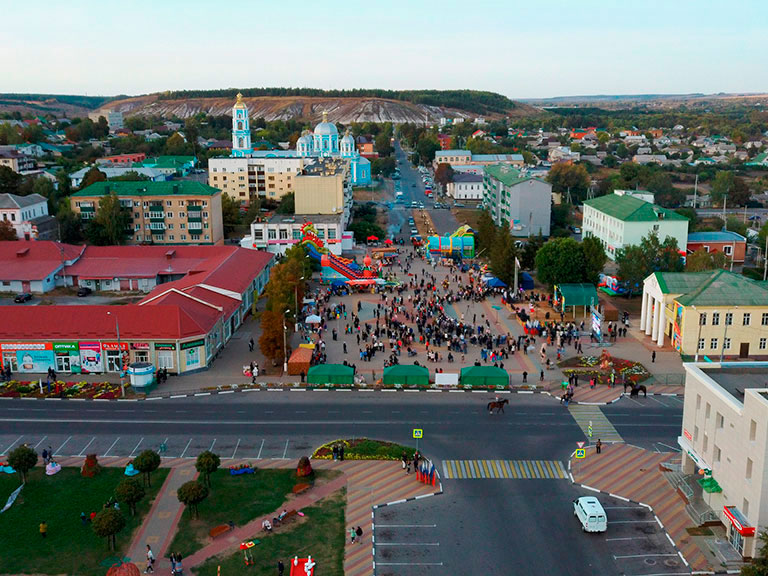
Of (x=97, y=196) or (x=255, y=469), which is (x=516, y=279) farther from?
(x=97, y=196)

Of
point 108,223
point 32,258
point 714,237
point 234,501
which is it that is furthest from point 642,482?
point 108,223

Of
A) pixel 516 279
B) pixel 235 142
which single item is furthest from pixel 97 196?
pixel 516 279

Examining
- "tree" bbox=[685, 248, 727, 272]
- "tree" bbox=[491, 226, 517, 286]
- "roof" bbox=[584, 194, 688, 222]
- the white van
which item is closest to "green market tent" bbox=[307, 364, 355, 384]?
the white van

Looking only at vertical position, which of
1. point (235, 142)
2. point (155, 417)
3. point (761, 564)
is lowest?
point (155, 417)

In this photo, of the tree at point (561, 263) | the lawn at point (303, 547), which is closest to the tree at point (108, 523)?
the lawn at point (303, 547)

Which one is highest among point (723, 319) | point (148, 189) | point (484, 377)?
point (148, 189)

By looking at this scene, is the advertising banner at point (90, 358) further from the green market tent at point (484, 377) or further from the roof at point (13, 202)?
the roof at point (13, 202)

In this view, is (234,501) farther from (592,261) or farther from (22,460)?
(592,261)
